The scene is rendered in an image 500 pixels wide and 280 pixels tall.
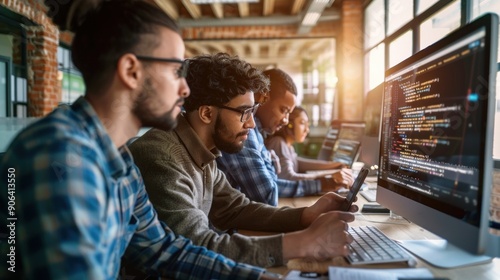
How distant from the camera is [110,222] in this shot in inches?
26.9

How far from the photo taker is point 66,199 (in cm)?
56

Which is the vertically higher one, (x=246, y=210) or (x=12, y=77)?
(x=12, y=77)

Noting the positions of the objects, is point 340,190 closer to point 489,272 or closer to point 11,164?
point 489,272

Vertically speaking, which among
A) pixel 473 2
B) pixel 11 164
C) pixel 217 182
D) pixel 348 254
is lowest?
pixel 348 254

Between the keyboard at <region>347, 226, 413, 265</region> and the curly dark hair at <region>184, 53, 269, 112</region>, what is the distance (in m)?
0.66

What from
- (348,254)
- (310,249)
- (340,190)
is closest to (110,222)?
(310,249)

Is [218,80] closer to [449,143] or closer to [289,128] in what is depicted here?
[449,143]

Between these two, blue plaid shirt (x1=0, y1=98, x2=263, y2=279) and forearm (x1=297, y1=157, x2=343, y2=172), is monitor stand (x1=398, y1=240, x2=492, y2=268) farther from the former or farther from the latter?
forearm (x1=297, y1=157, x2=343, y2=172)

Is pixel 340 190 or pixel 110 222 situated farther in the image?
pixel 340 190

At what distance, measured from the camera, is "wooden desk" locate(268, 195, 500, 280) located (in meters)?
0.84

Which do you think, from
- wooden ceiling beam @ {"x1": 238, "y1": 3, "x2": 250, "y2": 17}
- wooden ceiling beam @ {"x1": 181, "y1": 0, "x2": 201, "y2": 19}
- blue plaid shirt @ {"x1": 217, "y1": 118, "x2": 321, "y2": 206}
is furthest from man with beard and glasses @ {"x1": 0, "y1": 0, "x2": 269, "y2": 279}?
wooden ceiling beam @ {"x1": 238, "y1": 3, "x2": 250, "y2": 17}

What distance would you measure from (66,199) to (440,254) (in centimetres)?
90

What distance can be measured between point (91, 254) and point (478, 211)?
742mm

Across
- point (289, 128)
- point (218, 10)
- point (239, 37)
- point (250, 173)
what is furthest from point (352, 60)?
point (250, 173)
